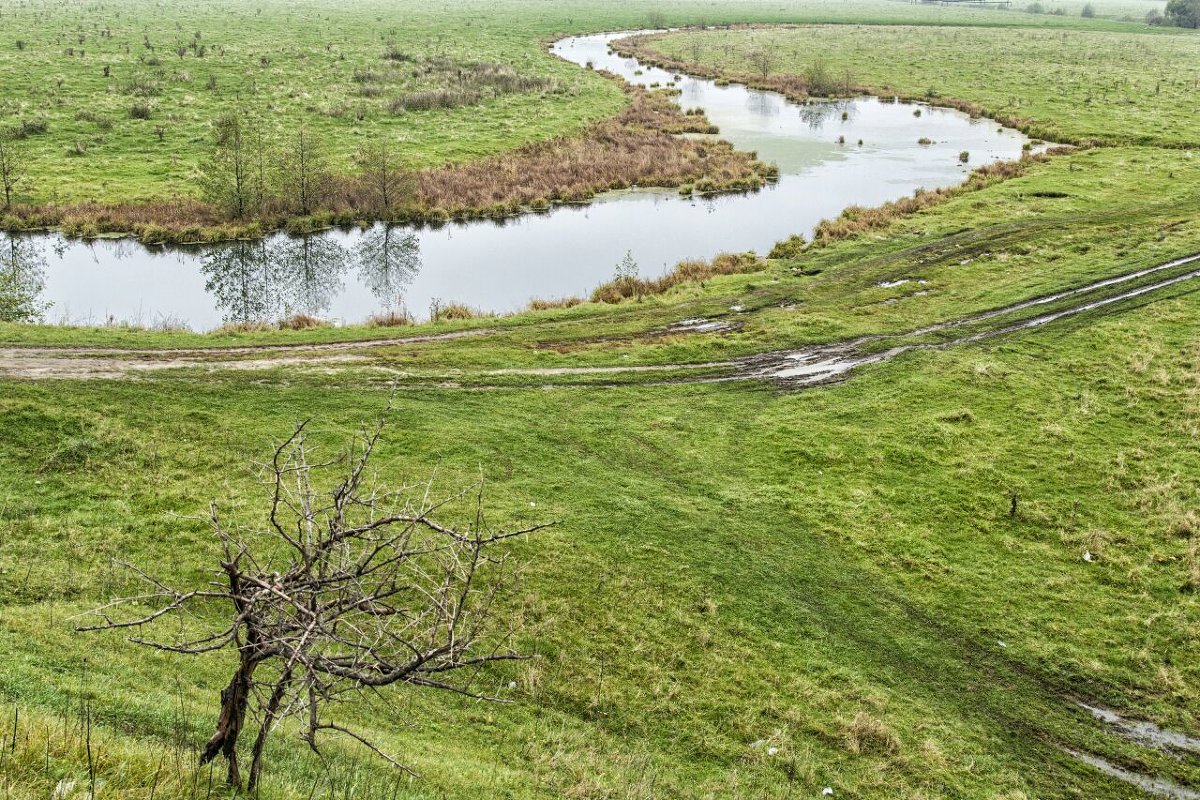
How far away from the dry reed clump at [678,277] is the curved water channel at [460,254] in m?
1.75

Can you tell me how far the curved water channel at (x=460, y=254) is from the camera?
3447 centimetres

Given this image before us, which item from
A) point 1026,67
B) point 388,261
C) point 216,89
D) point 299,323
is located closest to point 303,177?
point 388,261

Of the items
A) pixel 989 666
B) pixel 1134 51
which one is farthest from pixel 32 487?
pixel 1134 51

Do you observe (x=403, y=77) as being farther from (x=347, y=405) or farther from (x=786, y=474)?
(x=786, y=474)

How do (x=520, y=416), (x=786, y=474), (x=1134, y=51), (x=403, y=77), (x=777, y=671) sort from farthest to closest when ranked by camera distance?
(x=1134, y=51) → (x=403, y=77) → (x=520, y=416) → (x=786, y=474) → (x=777, y=671)

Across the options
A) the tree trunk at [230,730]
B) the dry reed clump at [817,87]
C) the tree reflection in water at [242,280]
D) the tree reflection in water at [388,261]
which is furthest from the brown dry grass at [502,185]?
the tree trunk at [230,730]

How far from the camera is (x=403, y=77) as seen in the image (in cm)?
7712

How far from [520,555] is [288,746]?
7717 mm

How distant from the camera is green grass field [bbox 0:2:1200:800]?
12.3 meters

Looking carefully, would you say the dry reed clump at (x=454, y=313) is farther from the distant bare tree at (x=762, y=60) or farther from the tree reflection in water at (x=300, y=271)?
the distant bare tree at (x=762, y=60)

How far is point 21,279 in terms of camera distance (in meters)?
33.7

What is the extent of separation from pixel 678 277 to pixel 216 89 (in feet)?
168

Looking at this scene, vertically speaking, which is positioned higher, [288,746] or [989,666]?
[288,746]

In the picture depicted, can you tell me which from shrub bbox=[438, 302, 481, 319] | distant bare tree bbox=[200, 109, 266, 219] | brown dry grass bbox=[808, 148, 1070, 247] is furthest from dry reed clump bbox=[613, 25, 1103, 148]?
distant bare tree bbox=[200, 109, 266, 219]
